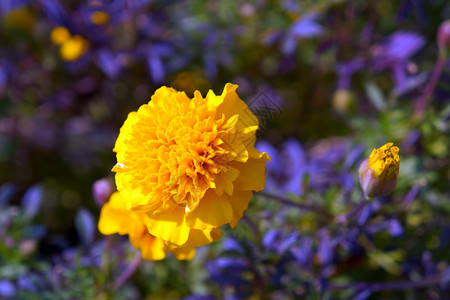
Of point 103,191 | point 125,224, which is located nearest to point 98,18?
point 103,191

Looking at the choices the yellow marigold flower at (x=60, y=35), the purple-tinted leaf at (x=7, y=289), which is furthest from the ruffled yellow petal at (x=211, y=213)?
the yellow marigold flower at (x=60, y=35)

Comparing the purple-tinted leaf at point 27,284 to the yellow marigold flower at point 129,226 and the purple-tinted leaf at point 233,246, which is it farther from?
the purple-tinted leaf at point 233,246

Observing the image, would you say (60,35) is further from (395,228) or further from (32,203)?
(395,228)

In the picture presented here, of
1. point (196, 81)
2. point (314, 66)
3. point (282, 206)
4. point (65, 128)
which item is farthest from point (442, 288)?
point (65, 128)

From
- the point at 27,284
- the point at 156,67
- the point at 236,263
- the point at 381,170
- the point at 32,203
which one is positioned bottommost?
the point at 381,170

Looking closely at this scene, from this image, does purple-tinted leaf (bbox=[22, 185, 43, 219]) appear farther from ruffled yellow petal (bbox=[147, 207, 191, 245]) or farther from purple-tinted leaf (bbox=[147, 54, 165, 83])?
ruffled yellow petal (bbox=[147, 207, 191, 245])

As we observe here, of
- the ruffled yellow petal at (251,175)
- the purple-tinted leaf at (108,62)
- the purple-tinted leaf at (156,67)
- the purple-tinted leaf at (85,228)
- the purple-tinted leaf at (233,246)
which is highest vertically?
the purple-tinted leaf at (108,62)

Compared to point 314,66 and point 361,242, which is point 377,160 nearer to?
point 361,242
